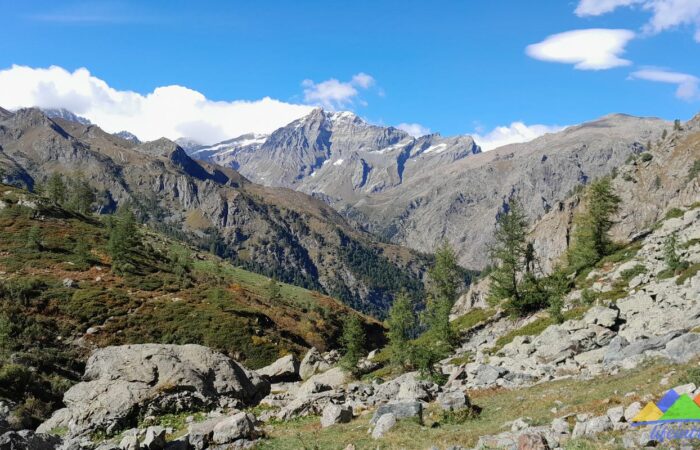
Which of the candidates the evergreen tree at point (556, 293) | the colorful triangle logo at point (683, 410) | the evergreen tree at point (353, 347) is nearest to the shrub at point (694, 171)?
the evergreen tree at point (556, 293)

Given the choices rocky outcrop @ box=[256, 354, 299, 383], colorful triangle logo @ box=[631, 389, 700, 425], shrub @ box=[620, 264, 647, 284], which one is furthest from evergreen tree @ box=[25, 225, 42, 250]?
colorful triangle logo @ box=[631, 389, 700, 425]

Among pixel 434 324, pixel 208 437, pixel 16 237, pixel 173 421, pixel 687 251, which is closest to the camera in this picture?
pixel 208 437

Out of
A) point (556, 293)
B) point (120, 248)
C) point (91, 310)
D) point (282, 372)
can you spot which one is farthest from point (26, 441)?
point (120, 248)

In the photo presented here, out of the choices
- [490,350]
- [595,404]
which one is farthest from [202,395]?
[490,350]

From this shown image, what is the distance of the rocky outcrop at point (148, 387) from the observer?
Result: 90.3 feet

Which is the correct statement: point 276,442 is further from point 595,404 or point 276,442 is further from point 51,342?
point 51,342

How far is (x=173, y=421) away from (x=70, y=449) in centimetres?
1237

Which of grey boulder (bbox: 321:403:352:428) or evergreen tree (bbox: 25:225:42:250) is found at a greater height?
evergreen tree (bbox: 25:225:42:250)

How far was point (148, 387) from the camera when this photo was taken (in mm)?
31828

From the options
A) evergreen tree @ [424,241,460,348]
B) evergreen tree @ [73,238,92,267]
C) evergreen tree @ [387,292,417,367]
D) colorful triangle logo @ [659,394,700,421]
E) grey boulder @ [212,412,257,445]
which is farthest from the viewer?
evergreen tree @ [424,241,460,348]

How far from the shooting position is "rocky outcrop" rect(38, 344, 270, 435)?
27.5 metres

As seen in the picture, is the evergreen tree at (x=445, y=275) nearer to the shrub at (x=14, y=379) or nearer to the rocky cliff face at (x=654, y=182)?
the shrub at (x=14, y=379)

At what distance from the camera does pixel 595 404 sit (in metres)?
18.7

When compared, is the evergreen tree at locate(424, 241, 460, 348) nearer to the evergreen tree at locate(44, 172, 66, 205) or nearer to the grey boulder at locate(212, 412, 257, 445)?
the grey boulder at locate(212, 412, 257, 445)
